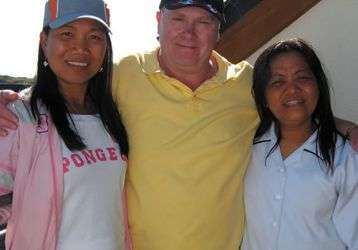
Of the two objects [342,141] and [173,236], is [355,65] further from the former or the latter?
[173,236]

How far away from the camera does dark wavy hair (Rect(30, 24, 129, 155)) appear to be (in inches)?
85.4

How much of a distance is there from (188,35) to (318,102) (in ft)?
2.50

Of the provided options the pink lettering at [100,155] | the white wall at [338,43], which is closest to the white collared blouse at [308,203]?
the pink lettering at [100,155]

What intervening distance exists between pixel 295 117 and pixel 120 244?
1022 millimetres

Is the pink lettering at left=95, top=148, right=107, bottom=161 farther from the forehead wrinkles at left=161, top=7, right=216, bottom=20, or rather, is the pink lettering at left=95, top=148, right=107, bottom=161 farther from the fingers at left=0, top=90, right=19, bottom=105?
the forehead wrinkles at left=161, top=7, right=216, bottom=20

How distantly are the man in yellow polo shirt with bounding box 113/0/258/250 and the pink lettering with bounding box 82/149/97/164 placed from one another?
41 cm

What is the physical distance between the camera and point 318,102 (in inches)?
103

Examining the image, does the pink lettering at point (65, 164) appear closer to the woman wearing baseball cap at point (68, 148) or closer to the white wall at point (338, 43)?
the woman wearing baseball cap at point (68, 148)

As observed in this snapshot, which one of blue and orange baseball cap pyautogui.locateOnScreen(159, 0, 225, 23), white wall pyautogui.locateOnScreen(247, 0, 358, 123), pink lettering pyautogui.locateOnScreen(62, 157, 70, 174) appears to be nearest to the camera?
pink lettering pyautogui.locateOnScreen(62, 157, 70, 174)

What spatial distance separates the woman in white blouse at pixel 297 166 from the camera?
2.35 m

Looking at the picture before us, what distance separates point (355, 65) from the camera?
337 cm

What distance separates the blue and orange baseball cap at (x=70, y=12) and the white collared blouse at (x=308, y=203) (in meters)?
1.11

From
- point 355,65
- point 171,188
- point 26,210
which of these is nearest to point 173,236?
point 171,188

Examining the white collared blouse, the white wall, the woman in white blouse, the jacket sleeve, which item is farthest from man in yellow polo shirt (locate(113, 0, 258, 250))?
the white wall
